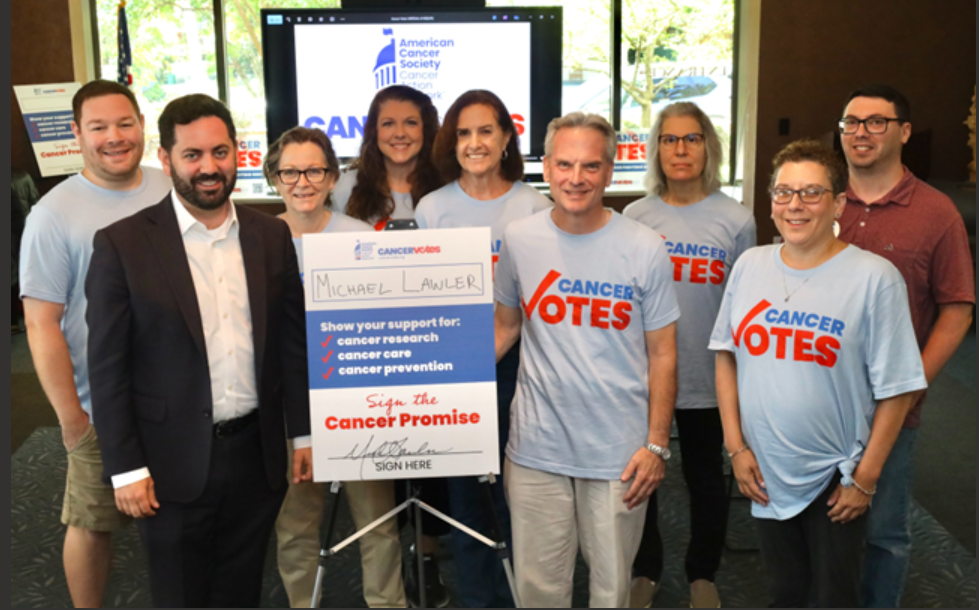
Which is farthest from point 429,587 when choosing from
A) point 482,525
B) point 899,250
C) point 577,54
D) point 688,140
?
point 577,54

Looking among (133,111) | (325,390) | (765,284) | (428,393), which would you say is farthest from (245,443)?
(765,284)

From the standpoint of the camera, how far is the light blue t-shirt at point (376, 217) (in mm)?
2848

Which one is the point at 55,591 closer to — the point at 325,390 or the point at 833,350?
the point at 325,390

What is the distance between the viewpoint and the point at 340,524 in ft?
11.6

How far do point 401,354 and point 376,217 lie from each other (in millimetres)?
843

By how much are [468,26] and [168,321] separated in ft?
13.1

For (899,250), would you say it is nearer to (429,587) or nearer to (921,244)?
(921,244)

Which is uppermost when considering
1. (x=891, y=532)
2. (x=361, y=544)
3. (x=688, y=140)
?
(x=688, y=140)

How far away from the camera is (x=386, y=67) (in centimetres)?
545

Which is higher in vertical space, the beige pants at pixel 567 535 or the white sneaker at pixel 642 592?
the beige pants at pixel 567 535

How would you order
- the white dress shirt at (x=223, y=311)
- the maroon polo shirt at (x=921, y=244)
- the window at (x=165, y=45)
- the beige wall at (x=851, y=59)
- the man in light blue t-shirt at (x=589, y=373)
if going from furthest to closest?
the window at (x=165, y=45), the beige wall at (x=851, y=59), the maroon polo shirt at (x=921, y=244), the man in light blue t-shirt at (x=589, y=373), the white dress shirt at (x=223, y=311)

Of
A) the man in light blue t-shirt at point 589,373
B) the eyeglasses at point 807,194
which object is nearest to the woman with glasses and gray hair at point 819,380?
the eyeglasses at point 807,194

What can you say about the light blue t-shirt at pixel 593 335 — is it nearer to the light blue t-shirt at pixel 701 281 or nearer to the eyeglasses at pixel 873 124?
the light blue t-shirt at pixel 701 281
